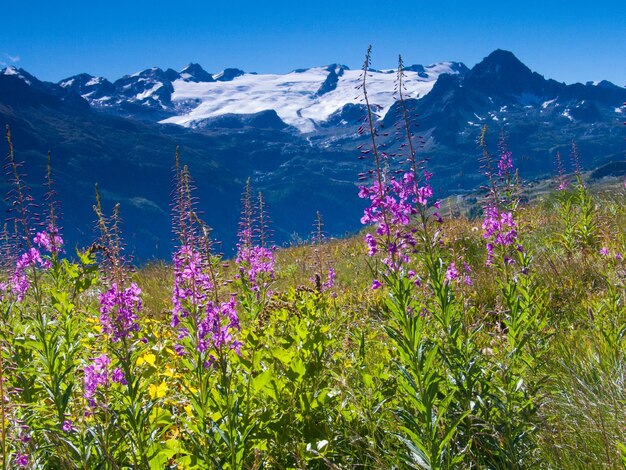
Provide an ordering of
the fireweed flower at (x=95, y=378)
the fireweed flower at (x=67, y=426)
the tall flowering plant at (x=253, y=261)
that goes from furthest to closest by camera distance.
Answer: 1. the tall flowering plant at (x=253, y=261)
2. the fireweed flower at (x=95, y=378)
3. the fireweed flower at (x=67, y=426)

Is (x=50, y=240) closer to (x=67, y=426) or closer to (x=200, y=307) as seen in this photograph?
(x=67, y=426)

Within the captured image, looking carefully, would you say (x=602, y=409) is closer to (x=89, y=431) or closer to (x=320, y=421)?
(x=320, y=421)

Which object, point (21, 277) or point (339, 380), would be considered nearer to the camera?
point (339, 380)

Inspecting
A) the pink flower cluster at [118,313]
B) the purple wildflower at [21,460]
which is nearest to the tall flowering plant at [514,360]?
the pink flower cluster at [118,313]

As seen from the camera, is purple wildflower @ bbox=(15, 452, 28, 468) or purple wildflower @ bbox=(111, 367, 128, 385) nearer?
purple wildflower @ bbox=(15, 452, 28, 468)

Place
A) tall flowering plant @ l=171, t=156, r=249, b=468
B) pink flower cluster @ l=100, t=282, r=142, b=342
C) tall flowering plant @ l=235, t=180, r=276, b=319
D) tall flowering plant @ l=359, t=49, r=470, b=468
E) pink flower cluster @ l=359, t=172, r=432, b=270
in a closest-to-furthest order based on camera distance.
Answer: tall flowering plant @ l=359, t=49, r=470, b=468
tall flowering plant @ l=171, t=156, r=249, b=468
pink flower cluster @ l=100, t=282, r=142, b=342
pink flower cluster @ l=359, t=172, r=432, b=270
tall flowering plant @ l=235, t=180, r=276, b=319

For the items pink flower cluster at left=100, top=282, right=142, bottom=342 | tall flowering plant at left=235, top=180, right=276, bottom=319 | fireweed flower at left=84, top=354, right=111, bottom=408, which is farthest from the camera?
tall flowering plant at left=235, top=180, right=276, bottom=319

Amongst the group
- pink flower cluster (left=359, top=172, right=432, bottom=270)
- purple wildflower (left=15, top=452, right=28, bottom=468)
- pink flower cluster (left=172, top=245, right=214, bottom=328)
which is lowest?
purple wildflower (left=15, top=452, right=28, bottom=468)

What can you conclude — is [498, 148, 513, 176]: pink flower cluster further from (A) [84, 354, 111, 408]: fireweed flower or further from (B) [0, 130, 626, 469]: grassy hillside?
(A) [84, 354, 111, 408]: fireweed flower

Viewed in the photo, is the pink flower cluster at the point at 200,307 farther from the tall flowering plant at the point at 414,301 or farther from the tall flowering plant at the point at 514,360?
the tall flowering plant at the point at 514,360

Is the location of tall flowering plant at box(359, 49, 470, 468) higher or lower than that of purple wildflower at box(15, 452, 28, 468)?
higher

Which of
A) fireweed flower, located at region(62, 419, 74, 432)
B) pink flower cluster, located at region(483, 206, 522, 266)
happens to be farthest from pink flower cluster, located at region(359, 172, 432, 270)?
fireweed flower, located at region(62, 419, 74, 432)

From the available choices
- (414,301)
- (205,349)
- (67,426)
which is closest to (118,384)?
(67,426)

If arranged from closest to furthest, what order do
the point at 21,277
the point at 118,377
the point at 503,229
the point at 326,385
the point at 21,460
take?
the point at 21,460 < the point at 118,377 < the point at 326,385 < the point at 503,229 < the point at 21,277
